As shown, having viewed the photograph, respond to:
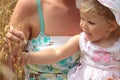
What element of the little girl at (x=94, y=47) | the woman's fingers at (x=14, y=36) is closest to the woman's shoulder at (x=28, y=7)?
the little girl at (x=94, y=47)

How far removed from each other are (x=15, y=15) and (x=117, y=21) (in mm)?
502

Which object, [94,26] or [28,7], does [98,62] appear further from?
[28,7]

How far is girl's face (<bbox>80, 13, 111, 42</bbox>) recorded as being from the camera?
1.89 m

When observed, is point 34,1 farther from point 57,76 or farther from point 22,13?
Answer: point 57,76

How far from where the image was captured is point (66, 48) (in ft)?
6.50

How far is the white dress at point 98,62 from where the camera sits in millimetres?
1945

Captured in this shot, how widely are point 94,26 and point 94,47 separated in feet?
0.38

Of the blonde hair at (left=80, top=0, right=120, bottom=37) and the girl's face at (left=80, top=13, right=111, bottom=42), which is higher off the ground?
the blonde hair at (left=80, top=0, right=120, bottom=37)

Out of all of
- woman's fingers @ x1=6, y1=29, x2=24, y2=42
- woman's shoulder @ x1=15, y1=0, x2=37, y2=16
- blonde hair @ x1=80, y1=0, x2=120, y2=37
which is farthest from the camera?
woman's shoulder @ x1=15, y1=0, x2=37, y2=16

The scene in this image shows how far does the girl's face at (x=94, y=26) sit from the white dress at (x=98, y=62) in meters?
0.06

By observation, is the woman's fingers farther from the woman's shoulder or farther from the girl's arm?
the woman's shoulder

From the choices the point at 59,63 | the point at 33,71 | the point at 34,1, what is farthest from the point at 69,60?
the point at 34,1

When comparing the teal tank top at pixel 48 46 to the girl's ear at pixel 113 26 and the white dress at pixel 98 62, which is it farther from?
the girl's ear at pixel 113 26

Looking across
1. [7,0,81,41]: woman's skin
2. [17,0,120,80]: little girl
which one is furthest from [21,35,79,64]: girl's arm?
[7,0,81,41]: woman's skin
